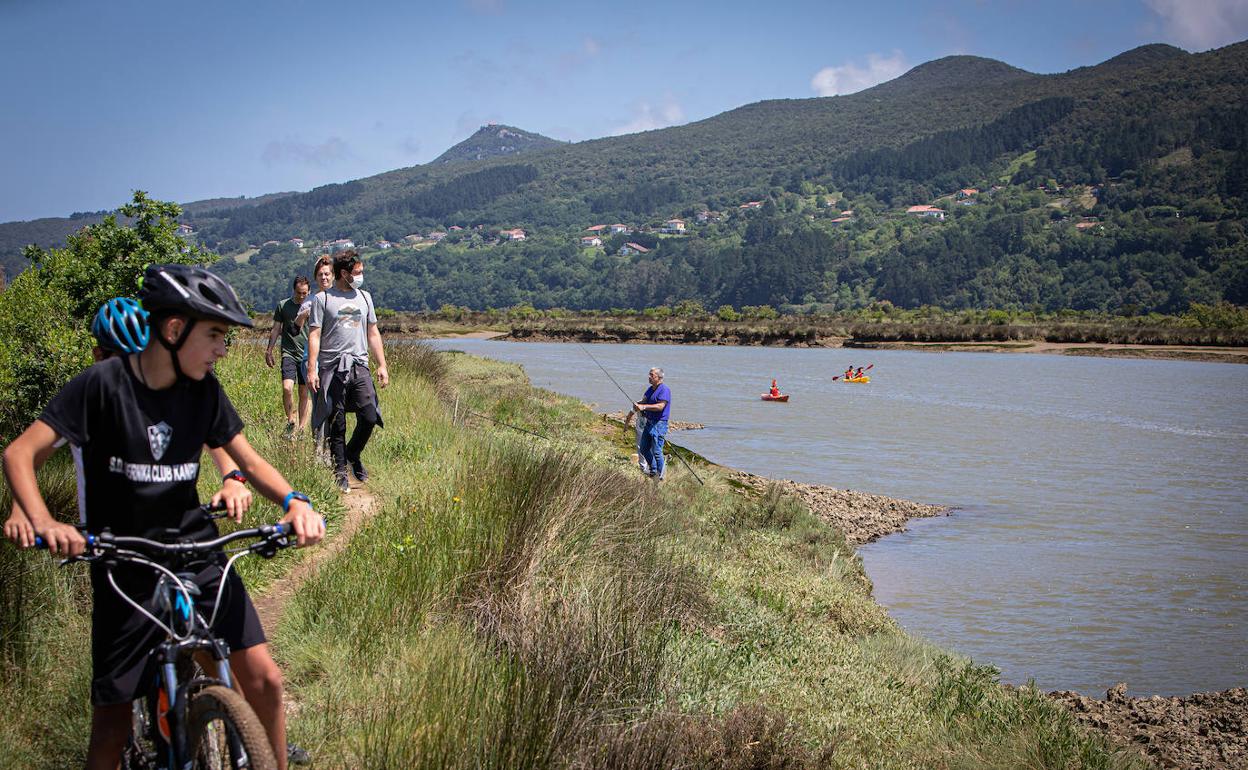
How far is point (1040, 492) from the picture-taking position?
2250cm

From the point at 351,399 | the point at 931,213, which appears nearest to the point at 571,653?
the point at 351,399

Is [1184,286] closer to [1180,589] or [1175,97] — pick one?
[1175,97]

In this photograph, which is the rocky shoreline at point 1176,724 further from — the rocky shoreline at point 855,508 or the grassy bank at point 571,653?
the rocky shoreline at point 855,508

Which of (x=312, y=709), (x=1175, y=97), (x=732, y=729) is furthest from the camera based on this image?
(x=1175, y=97)

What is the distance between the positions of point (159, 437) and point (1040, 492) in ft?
71.5

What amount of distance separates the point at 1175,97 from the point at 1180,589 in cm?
20704

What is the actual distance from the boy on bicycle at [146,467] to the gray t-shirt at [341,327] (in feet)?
18.3

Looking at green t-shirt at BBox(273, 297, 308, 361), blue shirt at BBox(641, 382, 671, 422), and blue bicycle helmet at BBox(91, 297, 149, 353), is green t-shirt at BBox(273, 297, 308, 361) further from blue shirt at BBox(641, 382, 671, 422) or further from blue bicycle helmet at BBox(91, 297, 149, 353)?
blue bicycle helmet at BBox(91, 297, 149, 353)

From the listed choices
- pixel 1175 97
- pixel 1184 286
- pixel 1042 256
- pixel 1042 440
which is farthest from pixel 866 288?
pixel 1042 440

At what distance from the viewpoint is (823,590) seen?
10766 millimetres

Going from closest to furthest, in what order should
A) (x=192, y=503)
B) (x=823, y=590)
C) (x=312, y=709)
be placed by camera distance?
1. (x=192, y=503)
2. (x=312, y=709)
3. (x=823, y=590)

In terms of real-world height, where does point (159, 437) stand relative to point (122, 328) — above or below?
below

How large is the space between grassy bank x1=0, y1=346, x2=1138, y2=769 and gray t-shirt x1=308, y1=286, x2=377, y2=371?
86 centimetres

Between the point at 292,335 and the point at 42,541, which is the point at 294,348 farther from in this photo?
the point at 42,541
